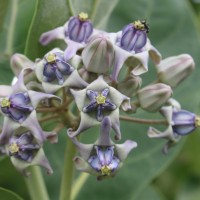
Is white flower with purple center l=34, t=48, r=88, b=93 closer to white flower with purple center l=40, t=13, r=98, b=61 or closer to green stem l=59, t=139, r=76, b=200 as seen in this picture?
white flower with purple center l=40, t=13, r=98, b=61

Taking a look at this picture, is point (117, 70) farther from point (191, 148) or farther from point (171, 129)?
point (191, 148)

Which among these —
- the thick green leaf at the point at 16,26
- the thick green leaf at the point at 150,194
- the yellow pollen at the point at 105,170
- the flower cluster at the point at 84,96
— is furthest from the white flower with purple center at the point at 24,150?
the thick green leaf at the point at 150,194

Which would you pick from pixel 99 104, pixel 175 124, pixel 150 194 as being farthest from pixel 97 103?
pixel 150 194

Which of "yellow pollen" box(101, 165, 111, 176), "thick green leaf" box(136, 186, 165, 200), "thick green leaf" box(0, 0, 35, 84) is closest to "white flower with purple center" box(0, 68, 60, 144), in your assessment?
"yellow pollen" box(101, 165, 111, 176)

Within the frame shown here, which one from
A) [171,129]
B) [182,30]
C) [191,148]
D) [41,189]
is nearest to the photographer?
[171,129]

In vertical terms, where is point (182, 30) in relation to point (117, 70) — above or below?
below

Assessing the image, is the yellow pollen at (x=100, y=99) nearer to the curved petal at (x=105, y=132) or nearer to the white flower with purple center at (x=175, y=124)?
the curved petal at (x=105, y=132)

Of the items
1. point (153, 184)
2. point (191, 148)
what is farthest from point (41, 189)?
point (191, 148)
